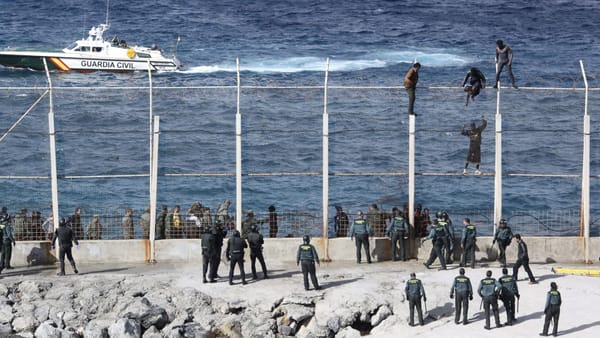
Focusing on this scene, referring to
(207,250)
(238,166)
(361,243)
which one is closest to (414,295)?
(361,243)

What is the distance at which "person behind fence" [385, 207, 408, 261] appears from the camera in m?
31.8

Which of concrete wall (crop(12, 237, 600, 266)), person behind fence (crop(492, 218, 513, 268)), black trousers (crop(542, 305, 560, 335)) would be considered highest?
person behind fence (crop(492, 218, 513, 268))

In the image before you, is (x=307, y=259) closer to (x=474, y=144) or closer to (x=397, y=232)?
(x=397, y=232)

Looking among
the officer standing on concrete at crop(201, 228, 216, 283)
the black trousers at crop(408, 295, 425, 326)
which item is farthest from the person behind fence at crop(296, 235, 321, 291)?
the black trousers at crop(408, 295, 425, 326)

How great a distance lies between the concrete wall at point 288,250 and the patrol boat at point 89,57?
36398 millimetres

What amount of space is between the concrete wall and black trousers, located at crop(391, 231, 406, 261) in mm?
268

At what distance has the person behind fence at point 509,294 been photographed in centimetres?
2736

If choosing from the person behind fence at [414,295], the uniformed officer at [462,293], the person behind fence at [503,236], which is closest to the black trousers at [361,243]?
the person behind fence at [503,236]

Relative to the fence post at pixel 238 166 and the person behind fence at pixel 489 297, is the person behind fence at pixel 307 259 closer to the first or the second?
the fence post at pixel 238 166

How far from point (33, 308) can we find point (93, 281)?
6.06 ft

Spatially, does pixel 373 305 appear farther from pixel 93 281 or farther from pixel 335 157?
pixel 335 157

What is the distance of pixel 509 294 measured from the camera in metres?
27.4

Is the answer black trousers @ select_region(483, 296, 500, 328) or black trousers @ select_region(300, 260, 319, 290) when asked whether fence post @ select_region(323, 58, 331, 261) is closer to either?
black trousers @ select_region(300, 260, 319, 290)

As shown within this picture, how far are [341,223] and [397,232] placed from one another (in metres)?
1.91
